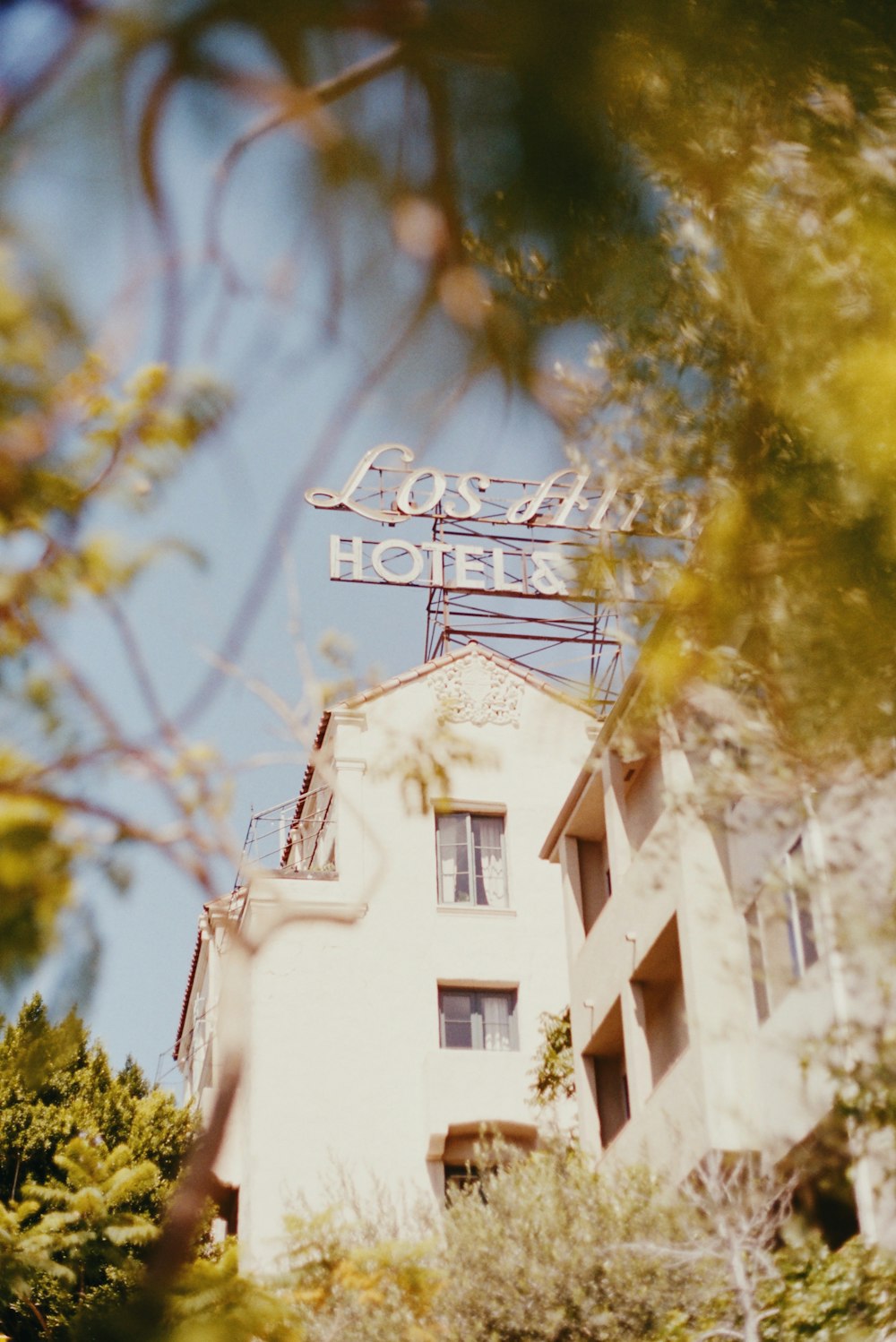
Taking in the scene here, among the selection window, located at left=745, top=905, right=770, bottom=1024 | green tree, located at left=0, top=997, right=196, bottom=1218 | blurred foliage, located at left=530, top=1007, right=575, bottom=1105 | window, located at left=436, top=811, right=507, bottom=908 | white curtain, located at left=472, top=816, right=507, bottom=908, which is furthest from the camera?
white curtain, located at left=472, top=816, right=507, bottom=908

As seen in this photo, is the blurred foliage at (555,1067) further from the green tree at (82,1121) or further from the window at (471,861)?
the green tree at (82,1121)

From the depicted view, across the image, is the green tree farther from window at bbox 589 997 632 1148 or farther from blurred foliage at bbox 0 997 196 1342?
window at bbox 589 997 632 1148

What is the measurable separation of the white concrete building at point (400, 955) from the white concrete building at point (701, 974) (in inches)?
24.8

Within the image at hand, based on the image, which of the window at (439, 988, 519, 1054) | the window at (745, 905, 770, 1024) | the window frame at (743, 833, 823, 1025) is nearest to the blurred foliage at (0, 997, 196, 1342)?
the window frame at (743, 833, 823, 1025)

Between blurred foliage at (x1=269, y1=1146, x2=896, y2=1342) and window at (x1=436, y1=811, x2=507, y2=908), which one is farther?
window at (x1=436, y1=811, x2=507, y2=908)

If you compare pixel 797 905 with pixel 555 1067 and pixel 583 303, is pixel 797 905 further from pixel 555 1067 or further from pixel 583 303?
pixel 555 1067

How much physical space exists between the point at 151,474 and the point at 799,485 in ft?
4.35

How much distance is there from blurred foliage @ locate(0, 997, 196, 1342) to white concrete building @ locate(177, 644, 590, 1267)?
0.21m

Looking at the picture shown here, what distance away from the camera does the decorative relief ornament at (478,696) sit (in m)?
2.54

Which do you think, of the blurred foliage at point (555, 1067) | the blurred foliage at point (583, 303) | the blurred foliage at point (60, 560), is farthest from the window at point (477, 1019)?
the blurred foliage at point (60, 560)

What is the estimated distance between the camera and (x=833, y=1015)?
4.84 metres

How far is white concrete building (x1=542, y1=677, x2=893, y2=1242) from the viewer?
412 cm

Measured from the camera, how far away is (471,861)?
1642 cm

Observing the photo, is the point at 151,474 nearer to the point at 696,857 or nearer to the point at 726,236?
the point at 726,236
